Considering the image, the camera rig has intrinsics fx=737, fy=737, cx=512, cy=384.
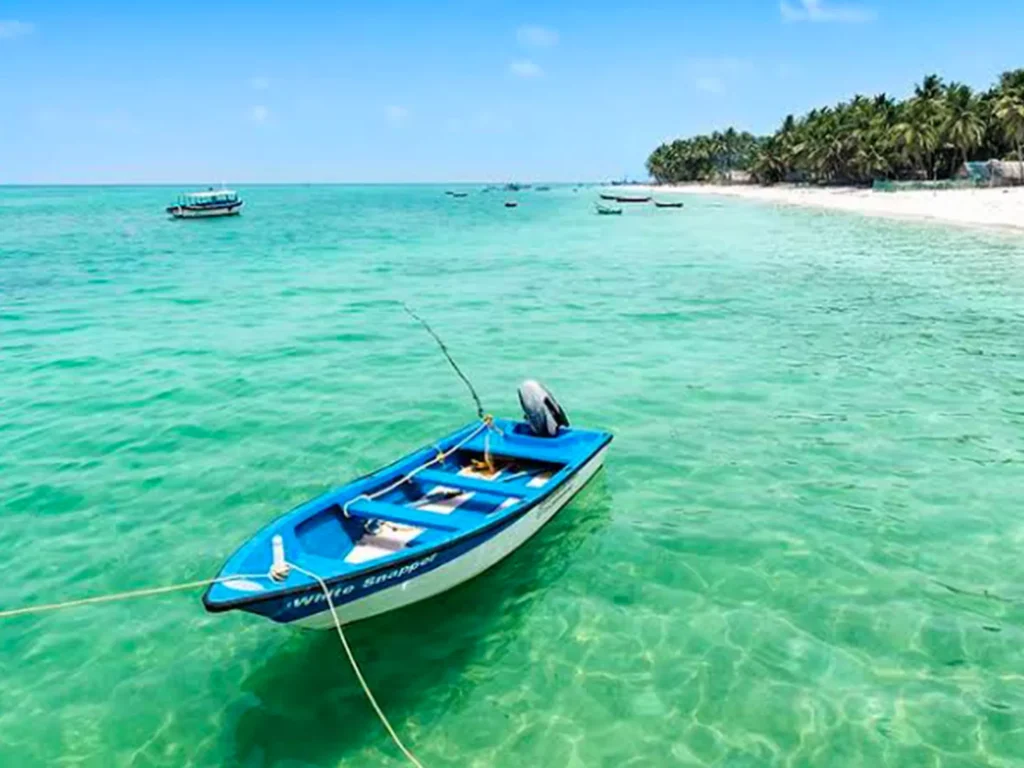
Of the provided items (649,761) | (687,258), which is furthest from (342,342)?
(687,258)

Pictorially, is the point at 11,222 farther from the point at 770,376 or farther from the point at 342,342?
the point at 770,376

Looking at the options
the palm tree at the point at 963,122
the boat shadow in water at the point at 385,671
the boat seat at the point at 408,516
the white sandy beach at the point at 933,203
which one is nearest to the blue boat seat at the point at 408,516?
the boat seat at the point at 408,516

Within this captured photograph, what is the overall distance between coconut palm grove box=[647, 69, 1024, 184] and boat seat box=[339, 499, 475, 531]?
289ft

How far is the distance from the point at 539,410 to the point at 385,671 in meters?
4.54

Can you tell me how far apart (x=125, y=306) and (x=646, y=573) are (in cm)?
2719

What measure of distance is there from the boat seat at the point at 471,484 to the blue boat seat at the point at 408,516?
1.82 feet

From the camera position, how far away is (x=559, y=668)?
7.55 meters

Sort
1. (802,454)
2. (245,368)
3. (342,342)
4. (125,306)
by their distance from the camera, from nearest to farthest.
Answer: (802,454), (245,368), (342,342), (125,306)

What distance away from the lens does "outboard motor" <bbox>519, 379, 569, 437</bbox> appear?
10.8 meters

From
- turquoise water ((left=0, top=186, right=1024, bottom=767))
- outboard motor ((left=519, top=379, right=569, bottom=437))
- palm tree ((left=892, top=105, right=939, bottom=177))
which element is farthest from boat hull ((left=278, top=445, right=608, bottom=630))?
palm tree ((left=892, top=105, right=939, bottom=177))

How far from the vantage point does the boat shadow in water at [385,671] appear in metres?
6.69

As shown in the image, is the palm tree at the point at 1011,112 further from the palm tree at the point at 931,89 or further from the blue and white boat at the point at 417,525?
the blue and white boat at the point at 417,525

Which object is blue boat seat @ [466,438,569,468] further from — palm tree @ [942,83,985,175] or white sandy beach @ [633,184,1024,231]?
palm tree @ [942,83,985,175]

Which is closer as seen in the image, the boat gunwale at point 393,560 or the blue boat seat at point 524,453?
the boat gunwale at point 393,560
